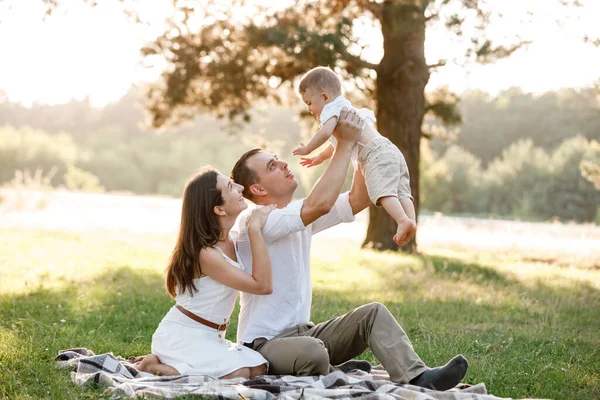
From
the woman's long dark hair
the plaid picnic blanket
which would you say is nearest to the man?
the plaid picnic blanket

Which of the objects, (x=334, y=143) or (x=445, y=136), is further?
(x=445, y=136)

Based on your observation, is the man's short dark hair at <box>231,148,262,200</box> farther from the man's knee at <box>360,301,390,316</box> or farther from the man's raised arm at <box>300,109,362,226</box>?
the man's knee at <box>360,301,390,316</box>

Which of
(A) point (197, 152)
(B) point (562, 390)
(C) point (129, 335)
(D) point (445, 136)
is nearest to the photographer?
(B) point (562, 390)

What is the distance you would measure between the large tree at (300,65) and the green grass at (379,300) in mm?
2465

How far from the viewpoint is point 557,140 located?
50.8 metres

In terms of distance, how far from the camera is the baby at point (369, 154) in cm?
445

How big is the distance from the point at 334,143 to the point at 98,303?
344 centimetres

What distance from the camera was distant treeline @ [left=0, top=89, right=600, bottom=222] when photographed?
144 ft

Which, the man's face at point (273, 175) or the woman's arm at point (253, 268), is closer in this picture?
the woman's arm at point (253, 268)

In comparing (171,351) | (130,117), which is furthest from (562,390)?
(130,117)

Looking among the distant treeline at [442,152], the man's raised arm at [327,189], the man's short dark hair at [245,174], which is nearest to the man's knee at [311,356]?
the man's raised arm at [327,189]

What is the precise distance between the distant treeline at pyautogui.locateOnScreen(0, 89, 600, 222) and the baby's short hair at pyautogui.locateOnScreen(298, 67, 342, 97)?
31857 mm

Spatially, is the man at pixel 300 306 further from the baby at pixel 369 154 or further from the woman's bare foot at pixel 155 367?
the woman's bare foot at pixel 155 367

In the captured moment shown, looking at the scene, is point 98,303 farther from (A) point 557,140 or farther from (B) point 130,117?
(B) point 130,117
